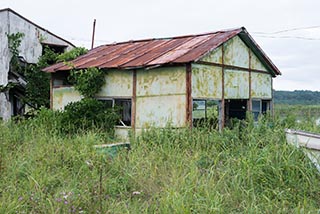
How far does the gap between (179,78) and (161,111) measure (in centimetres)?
109

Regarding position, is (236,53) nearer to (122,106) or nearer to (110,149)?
(122,106)

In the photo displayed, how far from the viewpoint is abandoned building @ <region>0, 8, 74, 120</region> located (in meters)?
15.3

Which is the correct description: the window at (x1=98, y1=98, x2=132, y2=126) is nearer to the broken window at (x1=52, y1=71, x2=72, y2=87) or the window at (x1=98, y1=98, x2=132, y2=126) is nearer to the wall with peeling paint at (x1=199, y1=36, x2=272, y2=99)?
the broken window at (x1=52, y1=71, x2=72, y2=87)

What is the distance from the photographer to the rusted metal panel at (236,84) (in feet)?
36.3

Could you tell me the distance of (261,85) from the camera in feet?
42.0

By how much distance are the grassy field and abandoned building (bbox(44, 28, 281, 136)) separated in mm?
2121

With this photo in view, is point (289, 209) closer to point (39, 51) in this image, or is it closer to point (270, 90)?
point (270, 90)

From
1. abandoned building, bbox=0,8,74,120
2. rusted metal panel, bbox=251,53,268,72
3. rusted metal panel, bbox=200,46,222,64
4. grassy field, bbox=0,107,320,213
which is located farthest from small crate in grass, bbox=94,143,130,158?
abandoned building, bbox=0,8,74,120

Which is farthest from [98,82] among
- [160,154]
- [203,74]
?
[160,154]

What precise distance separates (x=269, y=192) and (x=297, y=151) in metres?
1.23

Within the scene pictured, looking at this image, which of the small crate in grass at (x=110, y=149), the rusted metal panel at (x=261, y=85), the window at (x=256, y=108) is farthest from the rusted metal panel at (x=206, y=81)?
the small crate in grass at (x=110, y=149)

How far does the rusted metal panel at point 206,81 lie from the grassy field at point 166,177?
211 cm

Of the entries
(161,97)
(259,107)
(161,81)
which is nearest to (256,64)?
(259,107)

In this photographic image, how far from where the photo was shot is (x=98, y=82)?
37.0 ft
